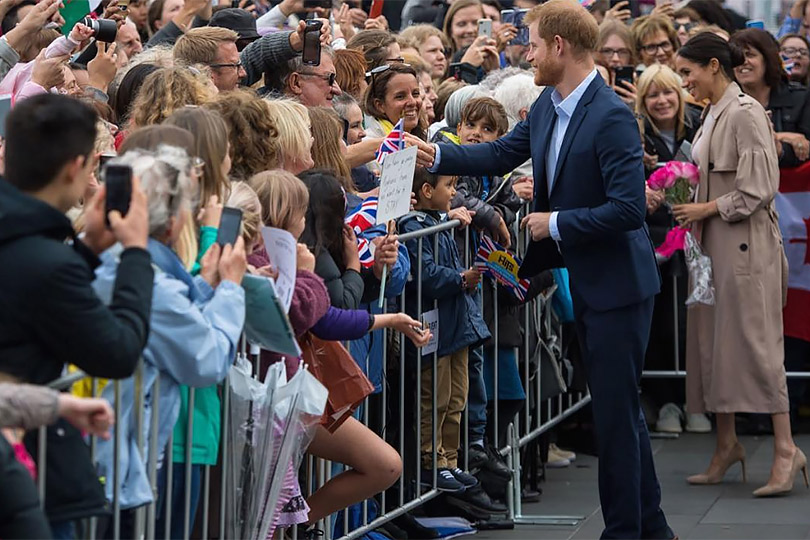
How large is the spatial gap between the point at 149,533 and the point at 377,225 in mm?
2153

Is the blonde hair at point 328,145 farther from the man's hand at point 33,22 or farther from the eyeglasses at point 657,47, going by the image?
the eyeglasses at point 657,47

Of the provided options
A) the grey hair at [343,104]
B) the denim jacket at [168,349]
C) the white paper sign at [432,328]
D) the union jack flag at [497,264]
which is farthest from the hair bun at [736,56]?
the denim jacket at [168,349]

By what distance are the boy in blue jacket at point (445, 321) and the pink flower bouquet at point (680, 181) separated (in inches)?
71.6

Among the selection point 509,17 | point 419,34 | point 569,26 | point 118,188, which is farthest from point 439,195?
point 509,17

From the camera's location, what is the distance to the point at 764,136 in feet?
26.7

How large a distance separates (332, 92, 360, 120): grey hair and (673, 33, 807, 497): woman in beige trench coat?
216 centimetres

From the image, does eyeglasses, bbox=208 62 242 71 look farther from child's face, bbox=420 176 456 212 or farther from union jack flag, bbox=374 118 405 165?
child's face, bbox=420 176 456 212

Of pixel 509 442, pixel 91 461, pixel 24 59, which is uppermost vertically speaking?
pixel 24 59

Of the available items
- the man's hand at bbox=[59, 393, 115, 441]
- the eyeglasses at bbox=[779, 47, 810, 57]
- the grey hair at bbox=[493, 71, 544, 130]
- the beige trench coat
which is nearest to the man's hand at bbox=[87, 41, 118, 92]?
the grey hair at bbox=[493, 71, 544, 130]

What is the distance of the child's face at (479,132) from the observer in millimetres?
7789

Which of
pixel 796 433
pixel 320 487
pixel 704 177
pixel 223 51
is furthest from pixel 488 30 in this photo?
pixel 320 487

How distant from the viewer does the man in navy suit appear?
627 centimetres

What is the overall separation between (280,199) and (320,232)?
20.0 inches

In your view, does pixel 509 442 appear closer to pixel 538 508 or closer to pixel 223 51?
pixel 538 508
